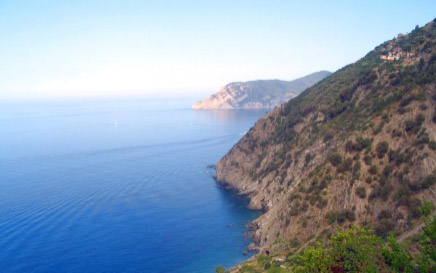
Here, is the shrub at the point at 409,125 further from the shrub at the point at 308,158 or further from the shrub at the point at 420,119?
the shrub at the point at 308,158

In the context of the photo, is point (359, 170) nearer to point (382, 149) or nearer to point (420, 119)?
point (382, 149)

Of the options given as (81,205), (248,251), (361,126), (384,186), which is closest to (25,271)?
(81,205)

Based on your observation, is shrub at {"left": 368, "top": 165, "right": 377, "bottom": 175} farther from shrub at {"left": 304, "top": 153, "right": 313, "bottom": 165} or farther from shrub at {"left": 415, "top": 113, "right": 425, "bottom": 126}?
shrub at {"left": 304, "top": 153, "right": 313, "bottom": 165}

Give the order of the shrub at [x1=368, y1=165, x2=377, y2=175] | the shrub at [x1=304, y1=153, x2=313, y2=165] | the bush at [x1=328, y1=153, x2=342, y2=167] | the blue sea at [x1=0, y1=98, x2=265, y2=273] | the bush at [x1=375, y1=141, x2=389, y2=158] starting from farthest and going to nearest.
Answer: the shrub at [x1=304, y1=153, x2=313, y2=165]
the blue sea at [x1=0, y1=98, x2=265, y2=273]
the bush at [x1=328, y1=153, x2=342, y2=167]
the bush at [x1=375, y1=141, x2=389, y2=158]
the shrub at [x1=368, y1=165, x2=377, y2=175]

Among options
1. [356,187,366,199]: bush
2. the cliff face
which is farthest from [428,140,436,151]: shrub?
[356,187,366,199]: bush

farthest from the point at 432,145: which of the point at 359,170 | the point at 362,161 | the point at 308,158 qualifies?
the point at 308,158

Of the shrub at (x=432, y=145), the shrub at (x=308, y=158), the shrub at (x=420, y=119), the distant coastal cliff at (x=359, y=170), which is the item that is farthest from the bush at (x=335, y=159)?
the shrub at (x=432, y=145)
